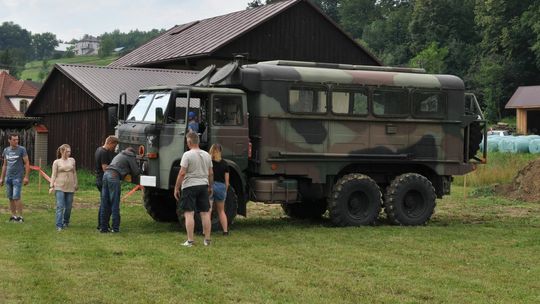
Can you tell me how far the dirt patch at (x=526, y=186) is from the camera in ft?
78.3

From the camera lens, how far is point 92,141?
31.2m

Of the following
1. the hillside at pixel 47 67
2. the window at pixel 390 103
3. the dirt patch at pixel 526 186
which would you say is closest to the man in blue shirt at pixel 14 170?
the window at pixel 390 103

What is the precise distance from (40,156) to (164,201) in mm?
20229

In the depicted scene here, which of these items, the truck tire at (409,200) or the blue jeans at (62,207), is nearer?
the blue jeans at (62,207)

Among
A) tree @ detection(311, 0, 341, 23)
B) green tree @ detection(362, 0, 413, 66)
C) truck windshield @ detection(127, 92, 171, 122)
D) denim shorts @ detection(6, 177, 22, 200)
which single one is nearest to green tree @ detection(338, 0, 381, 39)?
tree @ detection(311, 0, 341, 23)

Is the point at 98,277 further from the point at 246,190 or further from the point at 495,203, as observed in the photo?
the point at 495,203

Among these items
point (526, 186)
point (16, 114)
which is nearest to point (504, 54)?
point (16, 114)

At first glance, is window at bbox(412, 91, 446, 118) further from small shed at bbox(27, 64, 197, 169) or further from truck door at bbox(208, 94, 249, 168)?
small shed at bbox(27, 64, 197, 169)

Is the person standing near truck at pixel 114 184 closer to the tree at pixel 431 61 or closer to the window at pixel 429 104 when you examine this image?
the window at pixel 429 104

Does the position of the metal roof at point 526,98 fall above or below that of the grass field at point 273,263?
above

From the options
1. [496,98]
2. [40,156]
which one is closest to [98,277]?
[40,156]

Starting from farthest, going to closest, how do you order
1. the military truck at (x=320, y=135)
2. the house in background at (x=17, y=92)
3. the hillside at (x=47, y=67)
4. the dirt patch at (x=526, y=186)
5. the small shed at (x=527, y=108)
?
the hillside at (x=47, y=67) → the house in background at (x=17, y=92) → the small shed at (x=527, y=108) → the dirt patch at (x=526, y=186) → the military truck at (x=320, y=135)

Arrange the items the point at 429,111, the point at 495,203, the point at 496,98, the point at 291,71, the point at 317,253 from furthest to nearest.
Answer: the point at 496,98 → the point at 495,203 → the point at 429,111 → the point at 291,71 → the point at 317,253

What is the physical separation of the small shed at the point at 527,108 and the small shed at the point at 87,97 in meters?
43.7
